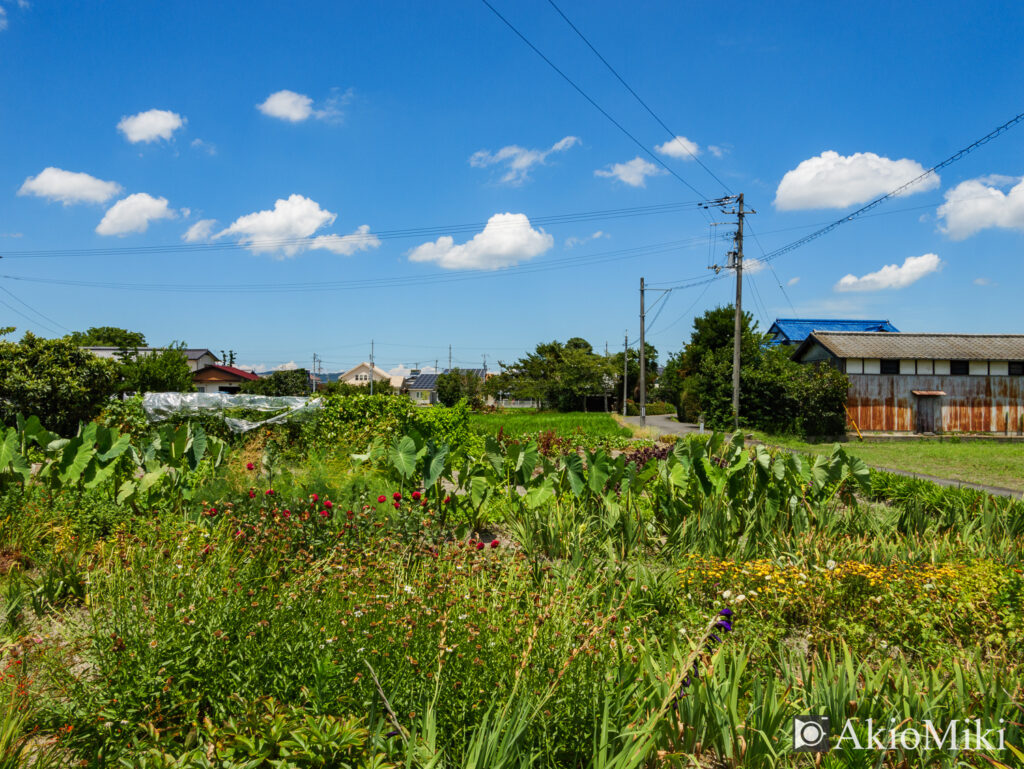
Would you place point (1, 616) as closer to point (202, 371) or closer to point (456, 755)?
point (456, 755)

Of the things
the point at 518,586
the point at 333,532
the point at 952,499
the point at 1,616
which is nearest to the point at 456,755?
the point at 518,586

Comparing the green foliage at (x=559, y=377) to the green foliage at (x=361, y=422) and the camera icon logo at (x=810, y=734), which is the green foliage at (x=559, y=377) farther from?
the camera icon logo at (x=810, y=734)

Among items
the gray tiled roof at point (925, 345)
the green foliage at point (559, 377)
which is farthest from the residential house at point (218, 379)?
the gray tiled roof at point (925, 345)

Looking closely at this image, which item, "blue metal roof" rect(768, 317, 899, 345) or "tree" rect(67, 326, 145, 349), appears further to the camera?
"tree" rect(67, 326, 145, 349)

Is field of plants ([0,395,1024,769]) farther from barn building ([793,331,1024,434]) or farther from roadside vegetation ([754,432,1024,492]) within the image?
barn building ([793,331,1024,434])

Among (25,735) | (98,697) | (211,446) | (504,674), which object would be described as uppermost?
(211,446)

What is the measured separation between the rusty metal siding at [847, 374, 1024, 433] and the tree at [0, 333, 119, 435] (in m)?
25.7

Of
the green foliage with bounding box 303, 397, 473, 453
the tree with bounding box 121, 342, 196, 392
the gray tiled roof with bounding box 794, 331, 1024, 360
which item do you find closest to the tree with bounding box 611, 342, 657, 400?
the gray tiled roof with bounding box 794, 331, 1024, 360

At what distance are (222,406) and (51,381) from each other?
614cm

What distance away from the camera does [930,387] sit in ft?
78.7

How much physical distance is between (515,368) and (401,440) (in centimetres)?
4605

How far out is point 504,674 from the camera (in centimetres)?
231

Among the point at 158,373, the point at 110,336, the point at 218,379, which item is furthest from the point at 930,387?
the point at 110,336

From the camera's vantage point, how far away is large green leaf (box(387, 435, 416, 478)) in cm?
557
